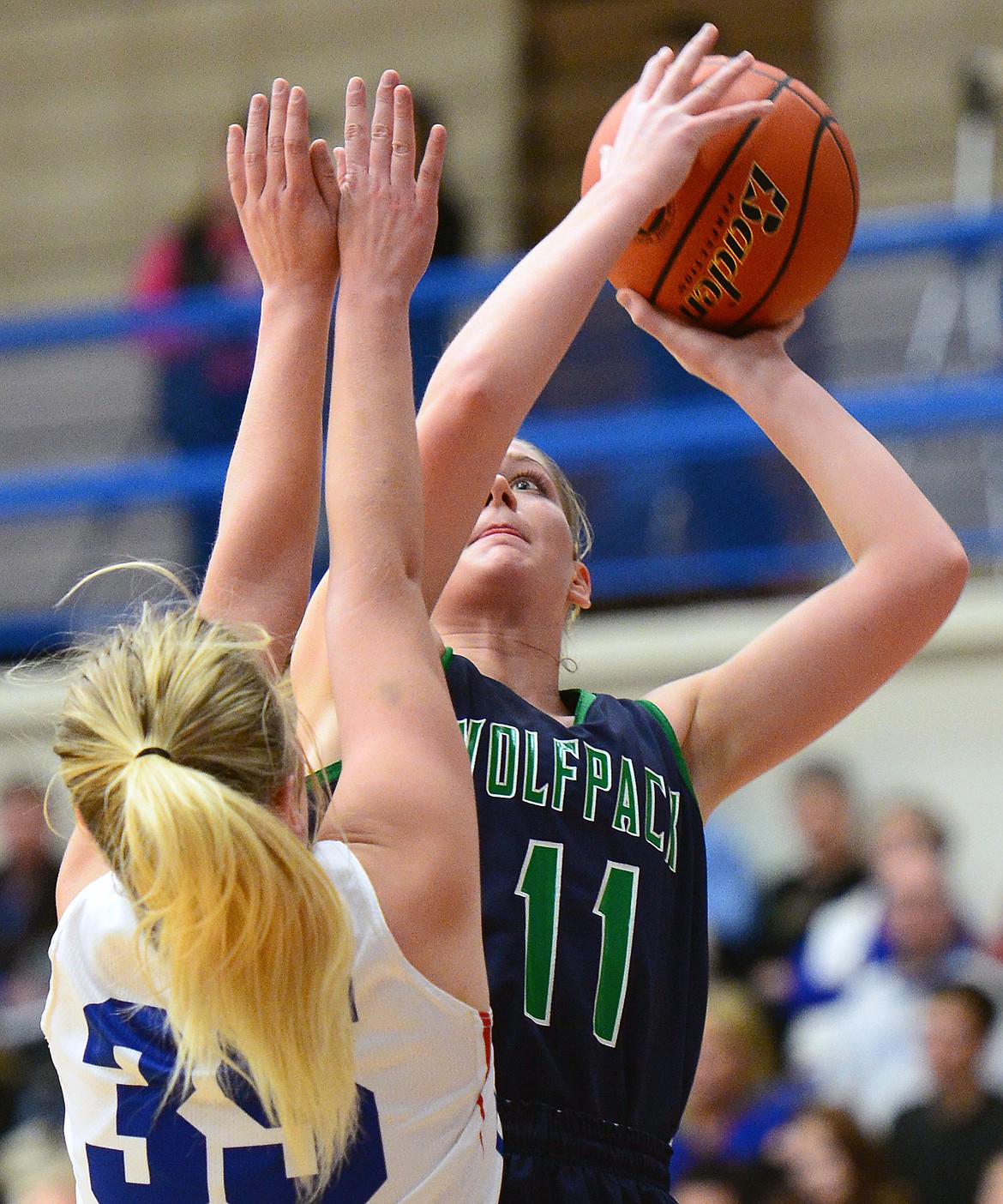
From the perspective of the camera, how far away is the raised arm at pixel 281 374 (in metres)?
1.91

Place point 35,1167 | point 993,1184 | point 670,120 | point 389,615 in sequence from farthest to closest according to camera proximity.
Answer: point 35,1167 < point 993,1184 < point 670,120 < point 389,615

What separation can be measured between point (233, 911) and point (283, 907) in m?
0.04

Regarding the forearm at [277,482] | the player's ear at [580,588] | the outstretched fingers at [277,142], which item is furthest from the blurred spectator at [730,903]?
the outstretched fingers at [277,142]

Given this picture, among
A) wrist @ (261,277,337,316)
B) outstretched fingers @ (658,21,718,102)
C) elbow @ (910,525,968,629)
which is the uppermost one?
outstretched fingers @ (658,21,718,102)

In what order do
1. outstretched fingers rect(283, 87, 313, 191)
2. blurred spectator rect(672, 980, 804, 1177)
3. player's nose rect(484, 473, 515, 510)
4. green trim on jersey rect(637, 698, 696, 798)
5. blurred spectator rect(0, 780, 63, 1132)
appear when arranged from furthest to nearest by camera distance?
1. blurred spectator rect(0, 780, 63, 1132)
2. blurred spectator rect(672, 980, 804, 1177)
3. player's nose rect(484, 473, 515, 510)
4. green trim on jersey rect(637, 698, 696, 798)
5. outstretched fingers rect(283, 87, 313, 191)

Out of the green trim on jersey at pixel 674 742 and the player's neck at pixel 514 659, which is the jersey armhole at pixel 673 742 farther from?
the player's neck at pixel 514 659

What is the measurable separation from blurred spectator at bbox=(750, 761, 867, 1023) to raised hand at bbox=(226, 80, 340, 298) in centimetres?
391

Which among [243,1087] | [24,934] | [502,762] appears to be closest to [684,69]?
[502,762]

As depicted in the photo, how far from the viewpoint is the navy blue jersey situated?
6.34ft

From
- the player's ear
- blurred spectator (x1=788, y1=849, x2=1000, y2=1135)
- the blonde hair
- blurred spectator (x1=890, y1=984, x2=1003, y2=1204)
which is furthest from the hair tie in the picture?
blurred spectator (x1=788, y1=849, x2=1000, y2=1135)

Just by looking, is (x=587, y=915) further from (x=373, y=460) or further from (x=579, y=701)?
(x=373, y=460)

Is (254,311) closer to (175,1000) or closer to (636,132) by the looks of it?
(636,132)

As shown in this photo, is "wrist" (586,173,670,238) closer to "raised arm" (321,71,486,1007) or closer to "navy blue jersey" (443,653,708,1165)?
"raised arm" (321,71,486,1007)

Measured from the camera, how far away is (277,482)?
6.33 feet
